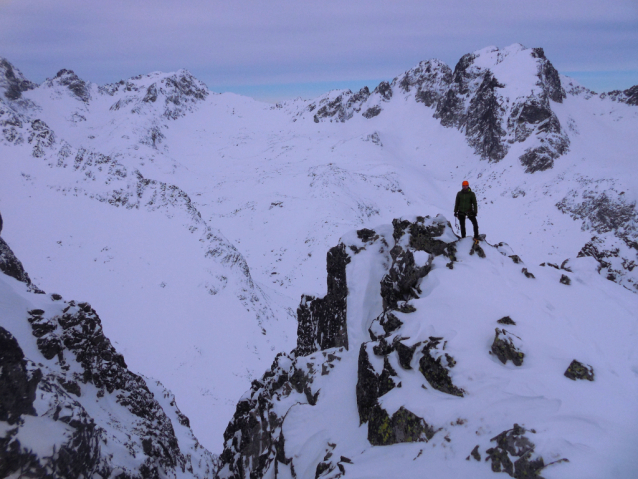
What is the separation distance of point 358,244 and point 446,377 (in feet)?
25.8

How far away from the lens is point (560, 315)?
905 centimetres

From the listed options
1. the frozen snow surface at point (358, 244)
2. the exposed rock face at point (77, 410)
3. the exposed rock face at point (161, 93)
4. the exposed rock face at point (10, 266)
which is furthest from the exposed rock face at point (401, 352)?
the exposed rock face at point (161, 93)

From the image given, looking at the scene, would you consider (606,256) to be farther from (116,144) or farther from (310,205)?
(116,144)

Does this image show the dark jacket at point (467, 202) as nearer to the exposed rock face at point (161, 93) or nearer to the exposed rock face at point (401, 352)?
the exposed rock face at point (401, 352)

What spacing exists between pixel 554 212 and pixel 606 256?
29.6 m

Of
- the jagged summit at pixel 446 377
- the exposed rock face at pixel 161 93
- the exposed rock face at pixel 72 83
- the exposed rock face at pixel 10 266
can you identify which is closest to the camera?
the jagged summit at pixel 446 377

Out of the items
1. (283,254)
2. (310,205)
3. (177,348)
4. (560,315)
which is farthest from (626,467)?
(310,205)

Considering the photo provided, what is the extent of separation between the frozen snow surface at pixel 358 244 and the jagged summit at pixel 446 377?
0.06 m

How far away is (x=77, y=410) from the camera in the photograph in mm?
7129

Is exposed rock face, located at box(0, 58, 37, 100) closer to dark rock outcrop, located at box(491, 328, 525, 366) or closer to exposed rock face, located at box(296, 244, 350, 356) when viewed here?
exposed rock face, located at box(296, 244, 350, 356)

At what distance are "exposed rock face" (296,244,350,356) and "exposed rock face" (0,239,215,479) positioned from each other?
6.60 metres

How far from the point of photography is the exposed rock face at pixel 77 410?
19.7 ft

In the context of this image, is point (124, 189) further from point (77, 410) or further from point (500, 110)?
point (500, 110)

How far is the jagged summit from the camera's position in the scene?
5.80 m
